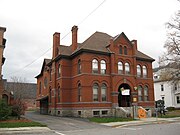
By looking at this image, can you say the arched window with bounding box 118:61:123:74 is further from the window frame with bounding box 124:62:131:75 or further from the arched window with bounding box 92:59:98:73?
the arched window with bounding box 92:59:98:73

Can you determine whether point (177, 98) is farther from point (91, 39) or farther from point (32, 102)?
point (32, 102)

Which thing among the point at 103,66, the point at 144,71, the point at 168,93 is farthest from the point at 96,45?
the point at 168,93

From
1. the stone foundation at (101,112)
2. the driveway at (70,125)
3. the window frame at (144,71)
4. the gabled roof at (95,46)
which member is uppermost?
the gabled roof at (95,46)

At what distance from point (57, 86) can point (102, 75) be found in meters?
8.35

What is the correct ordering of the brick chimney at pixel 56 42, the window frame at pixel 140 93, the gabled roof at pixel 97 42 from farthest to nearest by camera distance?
the brick chimney at pixel 56 42 → the window frame at pixel 140 93 → the gabled roof at pixel 97 42

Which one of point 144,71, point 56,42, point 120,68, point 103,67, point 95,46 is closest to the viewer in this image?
point 103,67

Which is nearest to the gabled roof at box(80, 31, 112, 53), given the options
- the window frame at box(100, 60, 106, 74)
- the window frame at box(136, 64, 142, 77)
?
the window frame at box(100, 60, 106, 74)

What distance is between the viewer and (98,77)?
105 ft

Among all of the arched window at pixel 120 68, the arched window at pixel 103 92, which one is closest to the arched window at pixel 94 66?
the arched window at pixel 103 92

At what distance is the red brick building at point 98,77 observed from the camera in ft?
103

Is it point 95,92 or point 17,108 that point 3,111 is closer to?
point 17,108

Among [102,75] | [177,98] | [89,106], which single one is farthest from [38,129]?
[177,98]

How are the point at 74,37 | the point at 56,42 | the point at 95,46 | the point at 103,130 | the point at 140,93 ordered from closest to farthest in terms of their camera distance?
the point at 103,130
the point at 95,46
the point at 74,37
the point at 140,93
the point at 56,42

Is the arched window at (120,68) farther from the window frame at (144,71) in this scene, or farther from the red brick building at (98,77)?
the window frame at (144,71)
